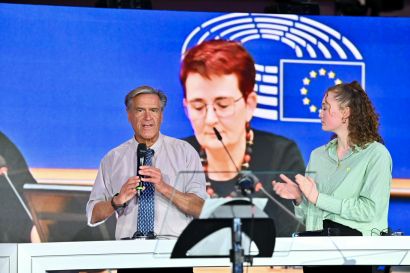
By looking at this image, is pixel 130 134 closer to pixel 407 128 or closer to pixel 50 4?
pixel 50 4

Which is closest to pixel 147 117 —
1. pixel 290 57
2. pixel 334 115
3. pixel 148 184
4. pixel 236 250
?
pixel 148 184

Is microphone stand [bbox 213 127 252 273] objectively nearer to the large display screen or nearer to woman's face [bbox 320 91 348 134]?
woman's face [bbox 320 91 348 134]

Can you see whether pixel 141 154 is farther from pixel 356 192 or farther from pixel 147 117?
pixel 356 192

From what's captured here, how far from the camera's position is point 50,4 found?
281 inches

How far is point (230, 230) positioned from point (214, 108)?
8.70 feet

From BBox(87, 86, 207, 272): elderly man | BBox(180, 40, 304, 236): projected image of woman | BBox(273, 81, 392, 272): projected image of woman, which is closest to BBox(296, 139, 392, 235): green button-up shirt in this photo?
BBox(273, 81, 392, 272): projected image of woman

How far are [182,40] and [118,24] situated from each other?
0.43 meters

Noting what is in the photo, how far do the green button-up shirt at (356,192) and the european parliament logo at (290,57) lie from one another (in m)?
1.56

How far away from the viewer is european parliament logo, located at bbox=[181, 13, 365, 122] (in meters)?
6.90

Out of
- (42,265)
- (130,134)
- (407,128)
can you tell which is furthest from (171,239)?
(407,128)

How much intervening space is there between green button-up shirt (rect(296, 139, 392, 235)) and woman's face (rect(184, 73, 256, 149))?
1.48 m

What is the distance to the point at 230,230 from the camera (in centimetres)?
420

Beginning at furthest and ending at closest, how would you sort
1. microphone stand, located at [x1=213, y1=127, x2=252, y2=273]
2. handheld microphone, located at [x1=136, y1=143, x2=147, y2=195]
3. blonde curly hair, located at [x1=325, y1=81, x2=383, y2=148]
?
handheld microphone, located at [x1=136, y1=143, x2=147, y2=195] < blonde curly hair, located at [x1=325, y1=81, x2=383, y2=148] < microphone stand, located at [x1=213, y1=127, x2=252, y2=273]

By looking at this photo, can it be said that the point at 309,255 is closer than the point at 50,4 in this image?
Yes
